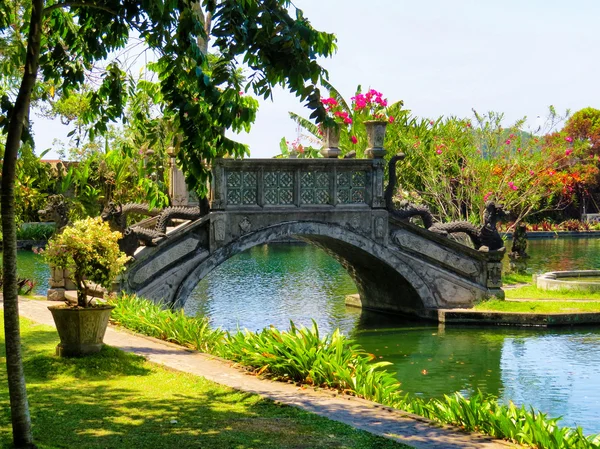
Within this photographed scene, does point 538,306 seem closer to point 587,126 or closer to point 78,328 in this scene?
point 78,328

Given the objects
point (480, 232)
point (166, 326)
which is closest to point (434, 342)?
point (480, 232)

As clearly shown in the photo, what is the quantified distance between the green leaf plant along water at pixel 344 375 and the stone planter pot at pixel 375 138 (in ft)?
23.9

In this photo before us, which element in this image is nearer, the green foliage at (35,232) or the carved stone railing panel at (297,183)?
the carved stone railing panel at (297,183)

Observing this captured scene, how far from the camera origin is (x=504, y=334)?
19.9 metres

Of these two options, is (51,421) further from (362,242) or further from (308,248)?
(308,248)

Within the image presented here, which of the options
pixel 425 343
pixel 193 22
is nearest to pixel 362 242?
pixel 425 343

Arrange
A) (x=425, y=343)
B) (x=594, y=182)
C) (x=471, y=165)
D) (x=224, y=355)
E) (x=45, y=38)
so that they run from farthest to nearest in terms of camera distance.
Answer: (x=594, y=182), (x=471, y=165), (x=425, y=343), (x=224, y=355), (x=45, y=38)

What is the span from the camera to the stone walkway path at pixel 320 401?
841cm

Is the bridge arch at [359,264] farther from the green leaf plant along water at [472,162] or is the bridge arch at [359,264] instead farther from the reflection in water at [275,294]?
the green leaf plant along water at [472,162]

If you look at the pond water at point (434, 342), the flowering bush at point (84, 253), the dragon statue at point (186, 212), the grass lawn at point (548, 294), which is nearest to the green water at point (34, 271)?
the pond water at point (434, 342)

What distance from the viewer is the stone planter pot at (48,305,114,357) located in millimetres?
11898

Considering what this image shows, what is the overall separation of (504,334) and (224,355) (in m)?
9.08

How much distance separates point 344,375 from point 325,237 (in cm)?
1032

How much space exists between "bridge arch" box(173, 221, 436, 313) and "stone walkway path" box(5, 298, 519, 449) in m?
5.09
